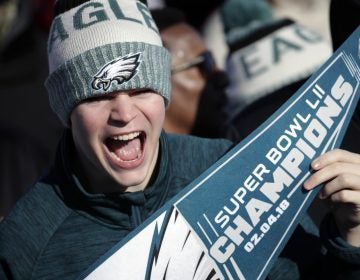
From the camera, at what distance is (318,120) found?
112 inches

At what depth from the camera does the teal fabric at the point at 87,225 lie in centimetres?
270

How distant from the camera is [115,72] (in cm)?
274

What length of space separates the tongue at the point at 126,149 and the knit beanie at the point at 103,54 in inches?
6.7

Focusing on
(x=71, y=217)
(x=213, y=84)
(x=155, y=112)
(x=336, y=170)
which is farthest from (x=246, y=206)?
(x=213, y=84)

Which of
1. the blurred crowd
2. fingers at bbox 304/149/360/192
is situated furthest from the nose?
the blurred crowd

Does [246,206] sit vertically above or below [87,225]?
below

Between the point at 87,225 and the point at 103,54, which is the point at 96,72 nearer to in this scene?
the point at 103,54

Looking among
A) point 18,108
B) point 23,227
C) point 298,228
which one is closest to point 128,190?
point 23,227

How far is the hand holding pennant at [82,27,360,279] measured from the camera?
2.65 metres

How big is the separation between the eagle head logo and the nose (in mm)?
54

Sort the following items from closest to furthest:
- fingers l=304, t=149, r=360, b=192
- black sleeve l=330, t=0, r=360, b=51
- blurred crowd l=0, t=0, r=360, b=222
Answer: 1. fingers l=304, t=149, r=360, b=192
2. black sleeve l=330, t=0, r=360, b=51
3. blurred crowd l=0, t=0, r=360, b=222

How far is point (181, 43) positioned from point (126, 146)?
1886 millimetres

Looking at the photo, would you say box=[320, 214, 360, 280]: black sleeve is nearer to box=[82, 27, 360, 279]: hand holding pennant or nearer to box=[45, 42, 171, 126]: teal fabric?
box=[82, 27, 360, 279]: hand holding pennant

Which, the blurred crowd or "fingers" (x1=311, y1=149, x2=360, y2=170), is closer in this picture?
"fingers" (x1=311, y1=149, x2=360, y2=170)
